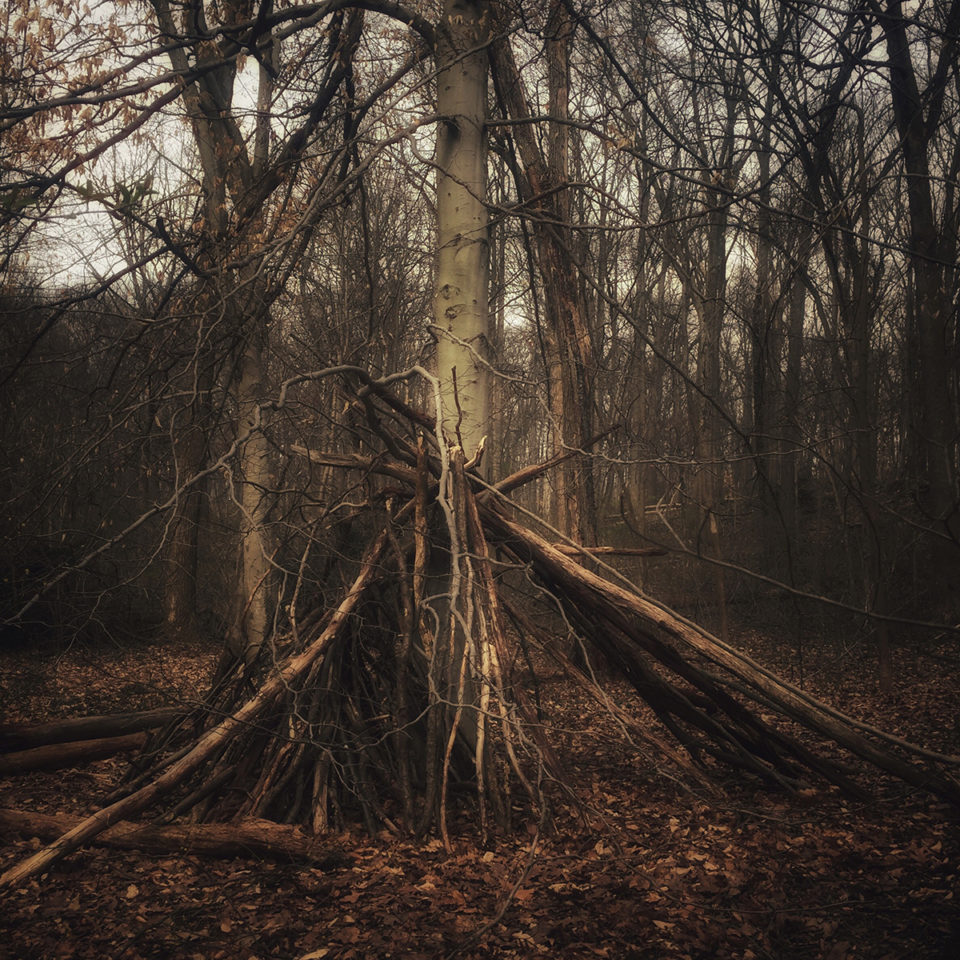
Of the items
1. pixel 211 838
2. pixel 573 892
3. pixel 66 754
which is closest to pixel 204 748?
pixel 211 838

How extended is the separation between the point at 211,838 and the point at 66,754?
2121 millimetres

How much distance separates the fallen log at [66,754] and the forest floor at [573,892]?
18.0 inches

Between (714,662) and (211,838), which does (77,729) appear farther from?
(714,662)

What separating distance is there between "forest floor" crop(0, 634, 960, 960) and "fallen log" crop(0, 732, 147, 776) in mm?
458

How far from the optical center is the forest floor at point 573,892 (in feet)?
9.41

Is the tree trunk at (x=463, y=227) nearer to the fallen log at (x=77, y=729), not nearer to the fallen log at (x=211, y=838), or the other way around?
the fallen log at (x=211, y=838)

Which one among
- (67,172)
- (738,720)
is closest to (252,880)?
(738,720)

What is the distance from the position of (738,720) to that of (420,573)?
1963 millimetres

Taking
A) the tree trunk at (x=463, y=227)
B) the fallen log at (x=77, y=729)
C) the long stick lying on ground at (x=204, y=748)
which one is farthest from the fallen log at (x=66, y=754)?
the tree trunk at (x=463, y=227)

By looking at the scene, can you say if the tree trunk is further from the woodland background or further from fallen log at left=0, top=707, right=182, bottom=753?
fallen log at left=0, top=707, right=182, bottom=753

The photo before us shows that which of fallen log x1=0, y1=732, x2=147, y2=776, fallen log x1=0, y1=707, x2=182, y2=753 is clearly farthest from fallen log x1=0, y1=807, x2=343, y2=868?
fallen log x1=0, y1=732, x2=147, y2=776

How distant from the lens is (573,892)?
10.8 feet

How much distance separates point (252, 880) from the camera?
134 inches

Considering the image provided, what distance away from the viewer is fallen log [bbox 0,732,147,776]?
4938 millimetres
